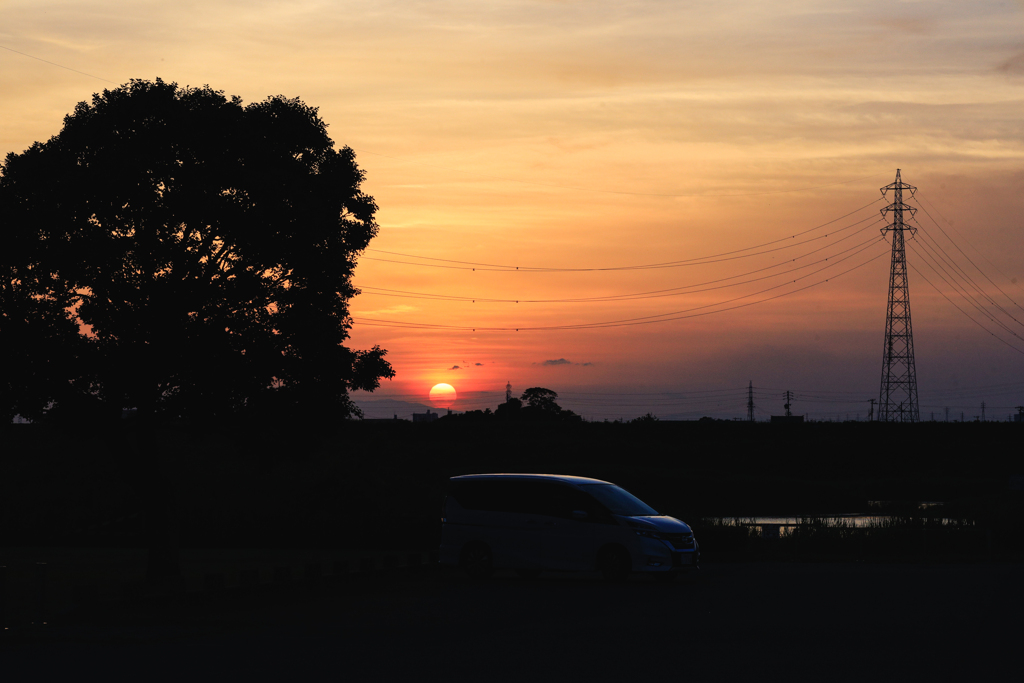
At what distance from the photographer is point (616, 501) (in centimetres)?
1998

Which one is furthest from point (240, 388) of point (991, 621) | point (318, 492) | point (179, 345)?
point (318, 492)

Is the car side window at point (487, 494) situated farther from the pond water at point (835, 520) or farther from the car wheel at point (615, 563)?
the pond water at point (835, 520)

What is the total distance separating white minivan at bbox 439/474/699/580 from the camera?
18.9 meters

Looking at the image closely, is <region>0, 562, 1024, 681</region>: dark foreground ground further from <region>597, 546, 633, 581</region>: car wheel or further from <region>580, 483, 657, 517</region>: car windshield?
<region>580, 483, 657, 517</region>: car windshield

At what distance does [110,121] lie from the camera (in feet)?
68.2

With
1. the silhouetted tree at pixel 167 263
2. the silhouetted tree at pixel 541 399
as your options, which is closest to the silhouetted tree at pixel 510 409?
the silhouetted tree at pixel 541 399

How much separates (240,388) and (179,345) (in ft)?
4.65

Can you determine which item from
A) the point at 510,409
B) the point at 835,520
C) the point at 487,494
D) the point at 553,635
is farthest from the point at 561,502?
the point at 510,409

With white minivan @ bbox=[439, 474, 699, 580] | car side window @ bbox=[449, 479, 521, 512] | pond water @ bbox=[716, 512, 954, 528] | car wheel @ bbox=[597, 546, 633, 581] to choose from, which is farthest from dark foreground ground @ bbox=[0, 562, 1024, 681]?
pond water @ bbox=[716, 512, 954, 528]

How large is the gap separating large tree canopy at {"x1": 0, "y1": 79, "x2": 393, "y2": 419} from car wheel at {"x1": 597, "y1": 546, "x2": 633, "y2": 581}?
262 inches

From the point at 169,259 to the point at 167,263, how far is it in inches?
7.5

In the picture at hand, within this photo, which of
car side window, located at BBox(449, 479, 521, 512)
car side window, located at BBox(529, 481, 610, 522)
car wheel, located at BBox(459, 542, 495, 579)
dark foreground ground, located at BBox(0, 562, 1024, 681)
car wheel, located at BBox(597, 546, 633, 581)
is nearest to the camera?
dark foreground ground, located at BBox(0, 562, 1024, 681)

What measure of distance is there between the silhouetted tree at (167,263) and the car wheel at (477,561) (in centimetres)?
433

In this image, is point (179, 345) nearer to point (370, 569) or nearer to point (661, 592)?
point (370, 569)
